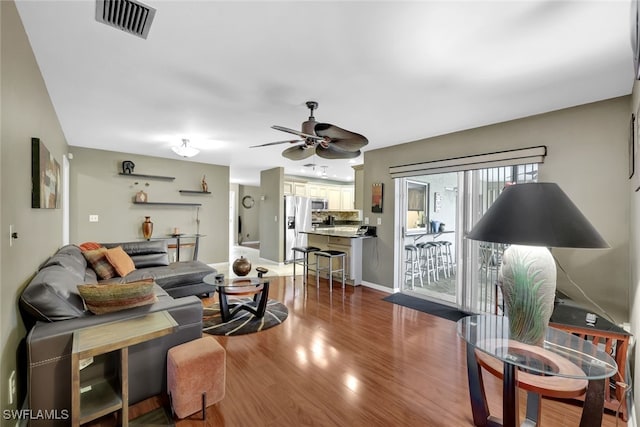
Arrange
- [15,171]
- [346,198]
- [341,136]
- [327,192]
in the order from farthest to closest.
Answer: [346,198] → [327,192] → [341,136] → [15,171]

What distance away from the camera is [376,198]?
15.4 feet

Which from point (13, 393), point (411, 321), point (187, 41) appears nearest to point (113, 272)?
point (13, 393)

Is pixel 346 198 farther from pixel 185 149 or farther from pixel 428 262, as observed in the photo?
pixel 185 149

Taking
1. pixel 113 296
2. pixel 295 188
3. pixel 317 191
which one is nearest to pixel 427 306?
pixel 113 296

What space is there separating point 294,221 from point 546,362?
19.2ft

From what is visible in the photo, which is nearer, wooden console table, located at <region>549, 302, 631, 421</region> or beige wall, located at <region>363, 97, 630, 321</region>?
wooden console table, located at <region>549, 302, 631, 421</region>

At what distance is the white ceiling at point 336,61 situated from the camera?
153 centimetres

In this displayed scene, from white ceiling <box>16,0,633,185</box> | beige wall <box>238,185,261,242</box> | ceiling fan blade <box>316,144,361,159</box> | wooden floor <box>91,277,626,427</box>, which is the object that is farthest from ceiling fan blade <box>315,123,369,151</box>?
beige wall <box>238,185,261,242</box>

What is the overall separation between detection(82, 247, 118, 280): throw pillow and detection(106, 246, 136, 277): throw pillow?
0.04m

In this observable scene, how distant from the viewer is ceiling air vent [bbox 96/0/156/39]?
1470 millimetres

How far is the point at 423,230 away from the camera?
182 inches

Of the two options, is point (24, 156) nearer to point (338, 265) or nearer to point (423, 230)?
point (338, 265)

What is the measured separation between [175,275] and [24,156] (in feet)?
7.15

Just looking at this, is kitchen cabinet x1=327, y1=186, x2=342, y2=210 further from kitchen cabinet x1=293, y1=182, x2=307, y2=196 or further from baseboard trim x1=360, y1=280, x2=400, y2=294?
baseboard trim x1=360, y1=280, x2=400, y2=294
